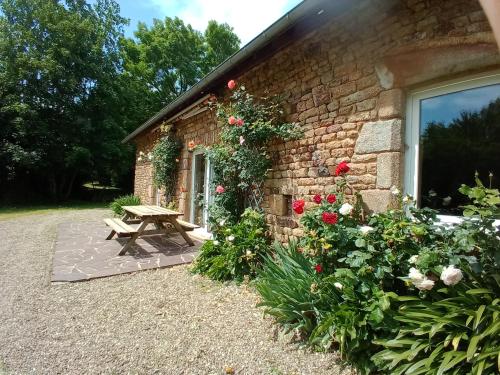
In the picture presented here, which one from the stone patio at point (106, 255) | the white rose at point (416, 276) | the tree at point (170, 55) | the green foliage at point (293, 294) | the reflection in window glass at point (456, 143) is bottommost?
the stone patio at point (106, 255)

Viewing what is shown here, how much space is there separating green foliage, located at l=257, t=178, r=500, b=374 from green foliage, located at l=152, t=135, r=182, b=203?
5.89 m

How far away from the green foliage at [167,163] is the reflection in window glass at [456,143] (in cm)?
632

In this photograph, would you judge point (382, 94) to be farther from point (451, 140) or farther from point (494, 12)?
point (494, 12)

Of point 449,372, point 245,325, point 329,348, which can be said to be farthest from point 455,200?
point 245,325

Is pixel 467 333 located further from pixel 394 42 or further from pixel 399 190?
pixel 394 42

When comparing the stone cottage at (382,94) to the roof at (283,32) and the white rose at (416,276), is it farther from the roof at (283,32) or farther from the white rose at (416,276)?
the white rose at (416,276)

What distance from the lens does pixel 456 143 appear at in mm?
2676

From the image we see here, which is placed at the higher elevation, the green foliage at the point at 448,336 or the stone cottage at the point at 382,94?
the stone cottage at the point at 382,94

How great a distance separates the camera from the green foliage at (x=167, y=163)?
8086 millimetres

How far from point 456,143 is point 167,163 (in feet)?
22.4

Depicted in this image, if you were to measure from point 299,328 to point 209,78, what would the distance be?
423 cm

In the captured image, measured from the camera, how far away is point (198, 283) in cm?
409

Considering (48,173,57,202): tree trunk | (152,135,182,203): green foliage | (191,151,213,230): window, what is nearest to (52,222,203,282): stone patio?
(191,151,213,230): window

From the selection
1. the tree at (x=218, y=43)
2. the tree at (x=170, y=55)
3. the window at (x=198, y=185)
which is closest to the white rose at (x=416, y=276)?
the window at (x=198, y=185)
